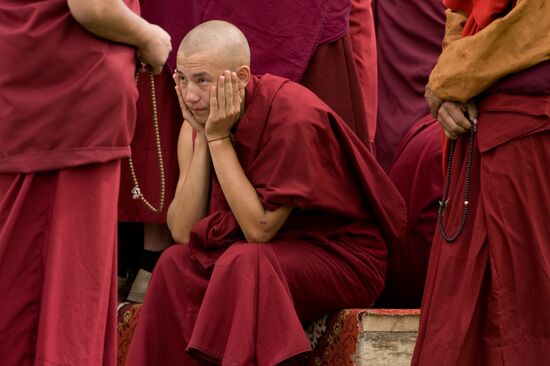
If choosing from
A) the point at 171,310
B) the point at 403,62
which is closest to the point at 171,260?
the point at 171,310

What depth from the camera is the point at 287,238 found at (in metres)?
4.44

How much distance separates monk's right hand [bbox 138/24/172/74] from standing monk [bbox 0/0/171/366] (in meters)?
0.13

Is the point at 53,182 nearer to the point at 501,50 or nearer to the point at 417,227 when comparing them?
the point at 501,50

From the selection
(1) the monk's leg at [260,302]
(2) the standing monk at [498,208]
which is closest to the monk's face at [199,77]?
(1) the monk's leg at [260,302]

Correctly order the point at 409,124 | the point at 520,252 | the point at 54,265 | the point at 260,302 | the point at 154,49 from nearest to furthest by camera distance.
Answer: the point at 520,252, the point at 54,265, the point at 154,49, the point at 260,302, the point at 409,124

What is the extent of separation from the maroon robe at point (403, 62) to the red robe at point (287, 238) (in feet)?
2.99

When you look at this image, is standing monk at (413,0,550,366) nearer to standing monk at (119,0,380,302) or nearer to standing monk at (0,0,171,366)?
standing monk at (0,0,171,366)

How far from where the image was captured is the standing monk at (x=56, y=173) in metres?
3.70

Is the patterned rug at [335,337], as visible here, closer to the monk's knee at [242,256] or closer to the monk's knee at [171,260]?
the monk's knee at [242,256]

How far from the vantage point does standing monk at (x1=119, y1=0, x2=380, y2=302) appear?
16.3 ft

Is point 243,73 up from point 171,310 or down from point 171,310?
up

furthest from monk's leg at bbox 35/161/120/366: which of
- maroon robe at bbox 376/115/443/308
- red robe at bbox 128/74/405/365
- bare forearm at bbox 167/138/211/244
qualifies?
maroon robe at bbox 376/115/443/308

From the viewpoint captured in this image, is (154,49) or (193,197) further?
(193,197)

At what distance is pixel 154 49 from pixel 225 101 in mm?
510
